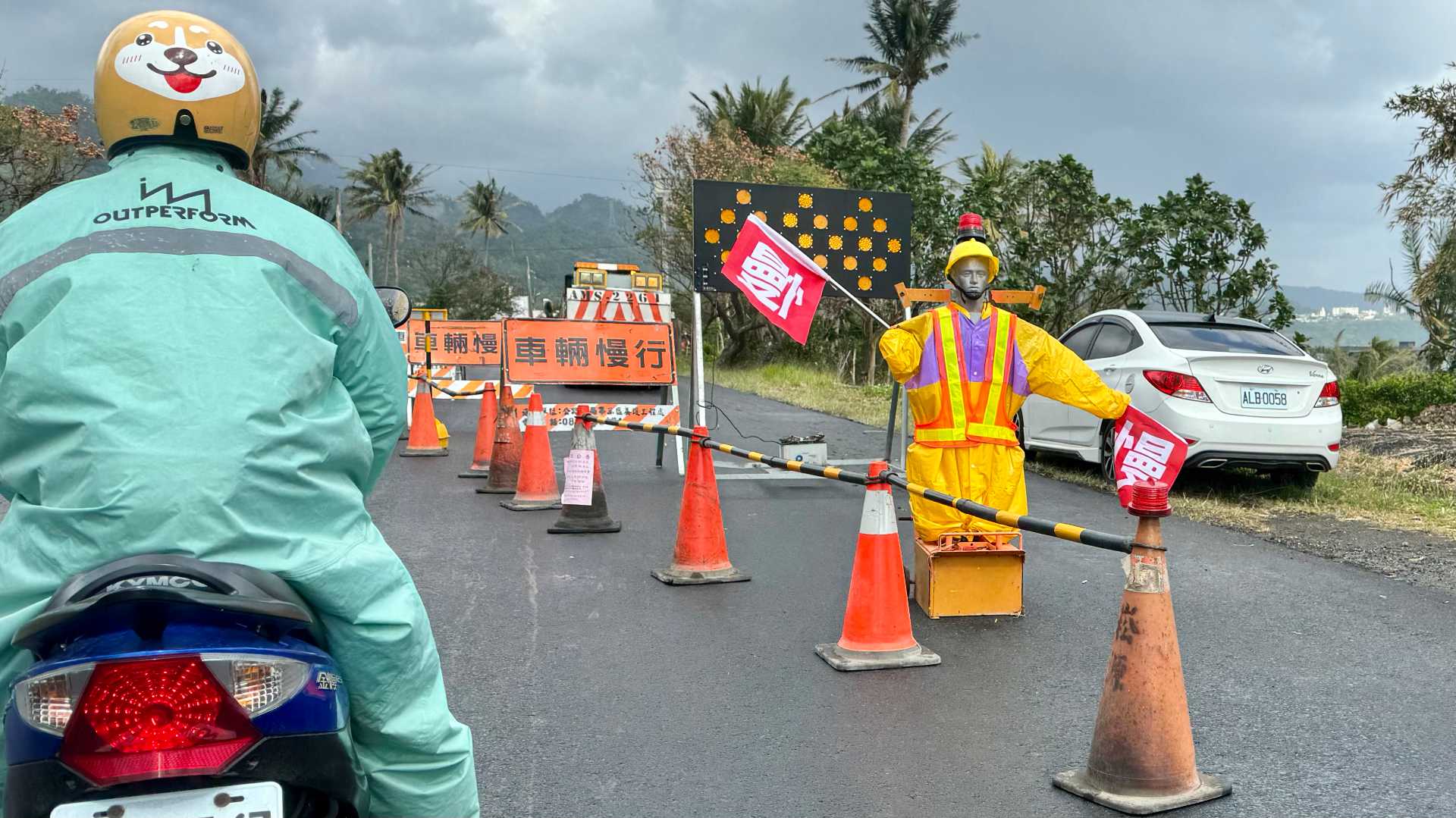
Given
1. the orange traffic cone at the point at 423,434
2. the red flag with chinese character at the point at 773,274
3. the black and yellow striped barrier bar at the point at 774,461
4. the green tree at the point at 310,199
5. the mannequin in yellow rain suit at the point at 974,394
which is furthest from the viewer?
the green tree at the point at 310,199

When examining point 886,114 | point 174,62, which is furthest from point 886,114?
point 174,62

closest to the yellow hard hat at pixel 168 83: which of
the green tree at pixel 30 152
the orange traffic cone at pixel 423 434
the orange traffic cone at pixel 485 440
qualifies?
the orange traffic cone at pixel 485 440

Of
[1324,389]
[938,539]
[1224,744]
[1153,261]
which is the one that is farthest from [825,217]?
[1153,261]

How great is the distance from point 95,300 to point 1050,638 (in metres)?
4.92

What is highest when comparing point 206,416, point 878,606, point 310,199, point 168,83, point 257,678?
point 310,199

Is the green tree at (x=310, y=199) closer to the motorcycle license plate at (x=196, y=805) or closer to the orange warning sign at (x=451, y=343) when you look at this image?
the orange warning sign at (x=451, y=343)

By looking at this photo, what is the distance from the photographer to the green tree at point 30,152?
27.2m

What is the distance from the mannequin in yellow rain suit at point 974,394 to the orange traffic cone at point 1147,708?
2.41 m

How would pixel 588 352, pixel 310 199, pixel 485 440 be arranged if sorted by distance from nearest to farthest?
1. pixel 485 440
2. pixel 588 352
3. pixel 310 199

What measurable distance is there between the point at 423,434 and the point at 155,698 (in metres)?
12.5

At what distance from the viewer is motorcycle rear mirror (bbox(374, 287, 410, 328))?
316 centimetres

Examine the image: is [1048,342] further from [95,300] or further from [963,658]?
[95,300]

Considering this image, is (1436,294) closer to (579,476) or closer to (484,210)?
(579,476)

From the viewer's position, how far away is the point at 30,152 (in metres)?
27.7
